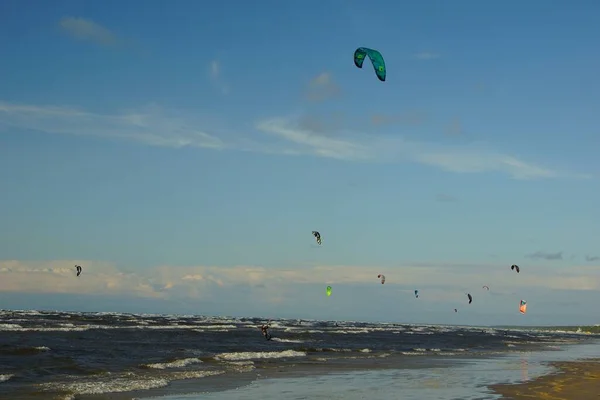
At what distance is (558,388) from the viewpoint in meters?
20.7

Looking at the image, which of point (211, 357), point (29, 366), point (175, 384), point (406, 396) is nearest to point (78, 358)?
point (29, 366)

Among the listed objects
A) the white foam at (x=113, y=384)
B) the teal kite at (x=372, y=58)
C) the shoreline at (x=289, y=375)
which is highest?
the teal kite at (x=372, y=58)

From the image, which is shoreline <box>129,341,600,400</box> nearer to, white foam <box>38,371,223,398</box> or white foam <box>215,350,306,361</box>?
white foam <box>38,371,223,398</box>

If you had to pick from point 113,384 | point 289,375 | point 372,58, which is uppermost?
point 372,58

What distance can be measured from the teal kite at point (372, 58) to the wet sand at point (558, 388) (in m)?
14.0

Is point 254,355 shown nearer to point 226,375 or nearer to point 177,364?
point 177,364

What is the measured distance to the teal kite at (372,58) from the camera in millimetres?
30672

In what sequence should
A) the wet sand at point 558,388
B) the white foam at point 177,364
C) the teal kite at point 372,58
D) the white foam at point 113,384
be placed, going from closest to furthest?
the wet sand at point 558,388 → the white foam at point 113,384 → the white foam at point 177,364 → the teal kite at point 372,58

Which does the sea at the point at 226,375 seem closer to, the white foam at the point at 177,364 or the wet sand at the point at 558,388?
the white foam at the point at 177,364

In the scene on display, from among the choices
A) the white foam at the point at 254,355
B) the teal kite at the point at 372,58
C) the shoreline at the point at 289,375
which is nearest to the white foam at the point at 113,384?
the shoreline at the point at 289,375

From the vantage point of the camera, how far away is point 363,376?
988 inches

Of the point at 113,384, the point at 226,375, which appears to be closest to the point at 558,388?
the point at 226,375

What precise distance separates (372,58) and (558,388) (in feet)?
54.6

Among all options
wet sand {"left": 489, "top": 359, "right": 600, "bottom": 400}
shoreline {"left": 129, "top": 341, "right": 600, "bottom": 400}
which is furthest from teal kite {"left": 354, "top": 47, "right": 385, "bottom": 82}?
wet sand {"left": 489, "top": 359, "right": 600, "bottom": 400}
